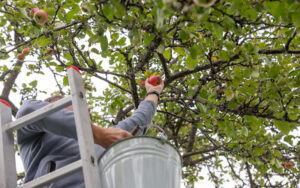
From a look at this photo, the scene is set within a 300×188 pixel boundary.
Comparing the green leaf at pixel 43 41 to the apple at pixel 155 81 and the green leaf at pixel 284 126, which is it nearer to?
the apple at pixel 155 81

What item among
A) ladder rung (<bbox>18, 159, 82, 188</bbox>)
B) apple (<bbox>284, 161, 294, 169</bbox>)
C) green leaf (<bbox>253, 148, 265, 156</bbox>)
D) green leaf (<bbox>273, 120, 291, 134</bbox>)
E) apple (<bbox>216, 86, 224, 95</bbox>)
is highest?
apple (<bbox>216, 86, 224, 95</bbox>)

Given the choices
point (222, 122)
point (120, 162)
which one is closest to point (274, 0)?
point (120, 162)

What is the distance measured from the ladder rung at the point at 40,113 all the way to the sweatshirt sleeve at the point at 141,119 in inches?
27.3

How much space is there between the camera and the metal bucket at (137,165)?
1533 millimetres

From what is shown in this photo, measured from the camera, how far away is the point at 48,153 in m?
2.07

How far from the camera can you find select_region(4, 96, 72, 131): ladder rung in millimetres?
1731

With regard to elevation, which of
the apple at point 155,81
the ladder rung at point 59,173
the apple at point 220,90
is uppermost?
the apple at point 155,81

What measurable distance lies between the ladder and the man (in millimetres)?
79

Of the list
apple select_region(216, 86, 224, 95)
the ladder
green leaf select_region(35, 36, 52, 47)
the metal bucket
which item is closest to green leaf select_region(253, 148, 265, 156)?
apple select_region(216, 86, 224, 95)

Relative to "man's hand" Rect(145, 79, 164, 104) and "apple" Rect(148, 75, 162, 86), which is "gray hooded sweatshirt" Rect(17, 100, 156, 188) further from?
"apple" Rect(148, 75, 162, 86)

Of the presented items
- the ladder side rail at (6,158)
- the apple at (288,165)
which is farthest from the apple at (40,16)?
the apple at (288,165)

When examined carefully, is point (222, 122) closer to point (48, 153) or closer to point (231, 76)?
point (231, 76)

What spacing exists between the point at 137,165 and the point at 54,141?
2.38 ft

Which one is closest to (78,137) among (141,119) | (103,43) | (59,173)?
(59,173)
